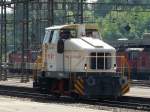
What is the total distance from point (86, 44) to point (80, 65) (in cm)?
102

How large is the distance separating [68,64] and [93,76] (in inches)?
A: 62.8

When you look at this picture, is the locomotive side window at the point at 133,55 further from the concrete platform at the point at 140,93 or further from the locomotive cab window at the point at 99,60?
the locomotive cab window at the point at 99,60

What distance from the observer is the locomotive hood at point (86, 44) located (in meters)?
23.2

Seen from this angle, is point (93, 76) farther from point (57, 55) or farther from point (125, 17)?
point (125, 17)

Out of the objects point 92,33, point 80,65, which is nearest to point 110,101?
point 80,65

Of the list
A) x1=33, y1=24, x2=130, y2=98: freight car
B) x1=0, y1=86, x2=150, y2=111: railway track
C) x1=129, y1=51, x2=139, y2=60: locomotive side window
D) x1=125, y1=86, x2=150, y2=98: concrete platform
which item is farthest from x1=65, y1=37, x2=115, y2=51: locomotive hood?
x1=129, y1=51, x2=139, y2=60: locomotive side window

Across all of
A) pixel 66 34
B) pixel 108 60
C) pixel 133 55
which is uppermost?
pixel 66 34

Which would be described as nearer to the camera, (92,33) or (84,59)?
(84,59)

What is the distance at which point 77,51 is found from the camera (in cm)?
2347

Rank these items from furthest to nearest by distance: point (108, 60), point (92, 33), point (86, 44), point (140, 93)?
point (140, 93) < point (92, 33) < point (86, 44) < point (108, 60)

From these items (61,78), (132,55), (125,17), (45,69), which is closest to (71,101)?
(61,78)

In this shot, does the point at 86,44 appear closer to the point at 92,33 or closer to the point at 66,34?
the point at 66,34

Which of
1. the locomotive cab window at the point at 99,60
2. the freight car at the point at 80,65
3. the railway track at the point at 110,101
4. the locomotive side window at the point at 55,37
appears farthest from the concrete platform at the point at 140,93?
the locomotive side window at the point at 55,37

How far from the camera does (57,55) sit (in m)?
24.2
